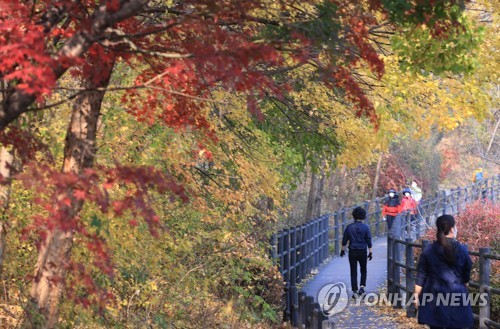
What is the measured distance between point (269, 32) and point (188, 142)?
14.2 ft

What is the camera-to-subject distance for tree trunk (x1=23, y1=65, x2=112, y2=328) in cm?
666

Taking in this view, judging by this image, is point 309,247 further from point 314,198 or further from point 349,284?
point 314,198

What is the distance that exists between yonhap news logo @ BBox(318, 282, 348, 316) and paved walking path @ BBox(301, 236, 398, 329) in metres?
0.09

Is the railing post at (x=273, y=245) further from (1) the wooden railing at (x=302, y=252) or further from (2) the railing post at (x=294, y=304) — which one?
(2) the railing post at (x=294, y=304)

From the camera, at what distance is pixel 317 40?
6047 mm

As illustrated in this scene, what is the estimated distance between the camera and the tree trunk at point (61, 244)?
6.66 meters

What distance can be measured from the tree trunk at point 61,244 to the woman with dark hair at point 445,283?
295 cm

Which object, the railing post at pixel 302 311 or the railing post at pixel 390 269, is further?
the railing post at pixel 390 269

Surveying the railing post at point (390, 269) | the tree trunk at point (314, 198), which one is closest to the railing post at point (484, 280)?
the railing post at point (390, 269)

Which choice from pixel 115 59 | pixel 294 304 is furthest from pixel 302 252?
pixel 115 59

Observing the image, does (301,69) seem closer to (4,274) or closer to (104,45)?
(4,274)

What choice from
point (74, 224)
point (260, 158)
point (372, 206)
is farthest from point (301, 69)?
point (372, 206)

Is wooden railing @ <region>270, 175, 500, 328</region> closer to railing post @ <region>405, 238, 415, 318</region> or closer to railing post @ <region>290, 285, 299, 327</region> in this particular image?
railing post @ <region>290, 285, 299, 327</region>

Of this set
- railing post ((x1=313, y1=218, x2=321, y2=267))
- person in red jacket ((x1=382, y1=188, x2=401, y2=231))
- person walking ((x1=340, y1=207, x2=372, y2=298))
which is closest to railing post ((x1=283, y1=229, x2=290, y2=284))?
person walking ((x1=340, y1=207, x2=372, y2=298))
